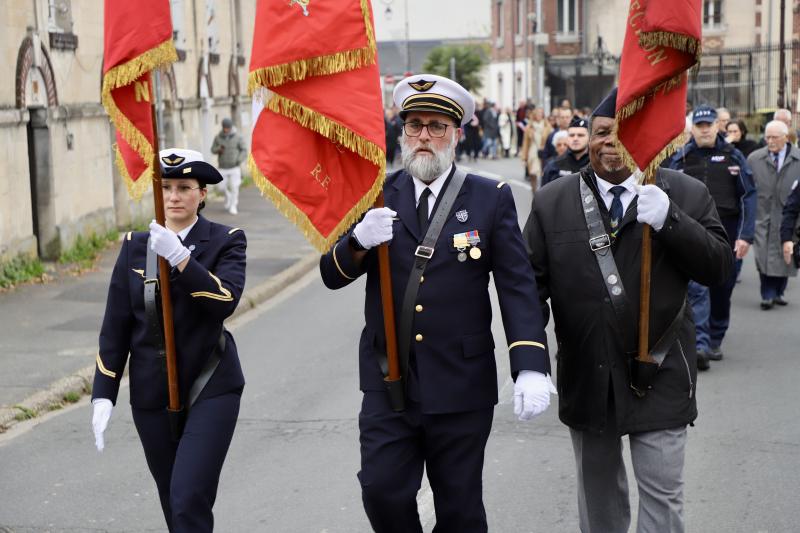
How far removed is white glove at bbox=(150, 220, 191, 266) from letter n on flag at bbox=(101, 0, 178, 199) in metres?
0.30

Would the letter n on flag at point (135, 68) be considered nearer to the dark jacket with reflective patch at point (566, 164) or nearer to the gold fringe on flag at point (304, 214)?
the gold fringe on flag at point (304, 214)

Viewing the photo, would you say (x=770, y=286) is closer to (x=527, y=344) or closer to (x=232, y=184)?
(x=527, y=344)

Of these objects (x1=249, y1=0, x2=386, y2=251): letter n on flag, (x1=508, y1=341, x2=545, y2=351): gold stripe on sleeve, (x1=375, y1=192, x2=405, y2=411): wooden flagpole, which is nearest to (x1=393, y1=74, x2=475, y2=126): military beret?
(x1=249, y1=0, x2=386, y2=251): letter n on flag

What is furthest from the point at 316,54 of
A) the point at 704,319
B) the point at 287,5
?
the point at 704,319

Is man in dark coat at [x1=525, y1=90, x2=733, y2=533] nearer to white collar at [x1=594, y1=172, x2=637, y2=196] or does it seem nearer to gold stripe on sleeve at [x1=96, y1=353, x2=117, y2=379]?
white collar at [x1=594, y1=172, x2=637, y2=196]

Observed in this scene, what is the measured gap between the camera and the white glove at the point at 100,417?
519 cm

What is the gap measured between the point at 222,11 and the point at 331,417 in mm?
23801

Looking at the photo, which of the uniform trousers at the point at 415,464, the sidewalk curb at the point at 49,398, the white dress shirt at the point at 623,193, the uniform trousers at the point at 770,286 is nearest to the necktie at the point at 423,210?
the uniform trousers at the point at 415,464

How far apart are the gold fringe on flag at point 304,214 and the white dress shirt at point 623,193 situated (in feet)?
3.14

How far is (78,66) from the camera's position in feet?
62.8

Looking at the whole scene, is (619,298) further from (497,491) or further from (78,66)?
(78,66)

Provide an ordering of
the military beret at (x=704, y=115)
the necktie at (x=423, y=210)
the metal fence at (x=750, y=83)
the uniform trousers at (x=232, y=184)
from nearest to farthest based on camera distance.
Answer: the necktie at (x=423, y=210) < the military beret at (x=704, y=115) < the uniform trousers at (x=232, y=184) < the metal fence at (x=750, y=83)

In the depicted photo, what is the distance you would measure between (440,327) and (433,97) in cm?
87

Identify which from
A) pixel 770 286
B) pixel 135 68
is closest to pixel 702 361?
pixel 770 286
